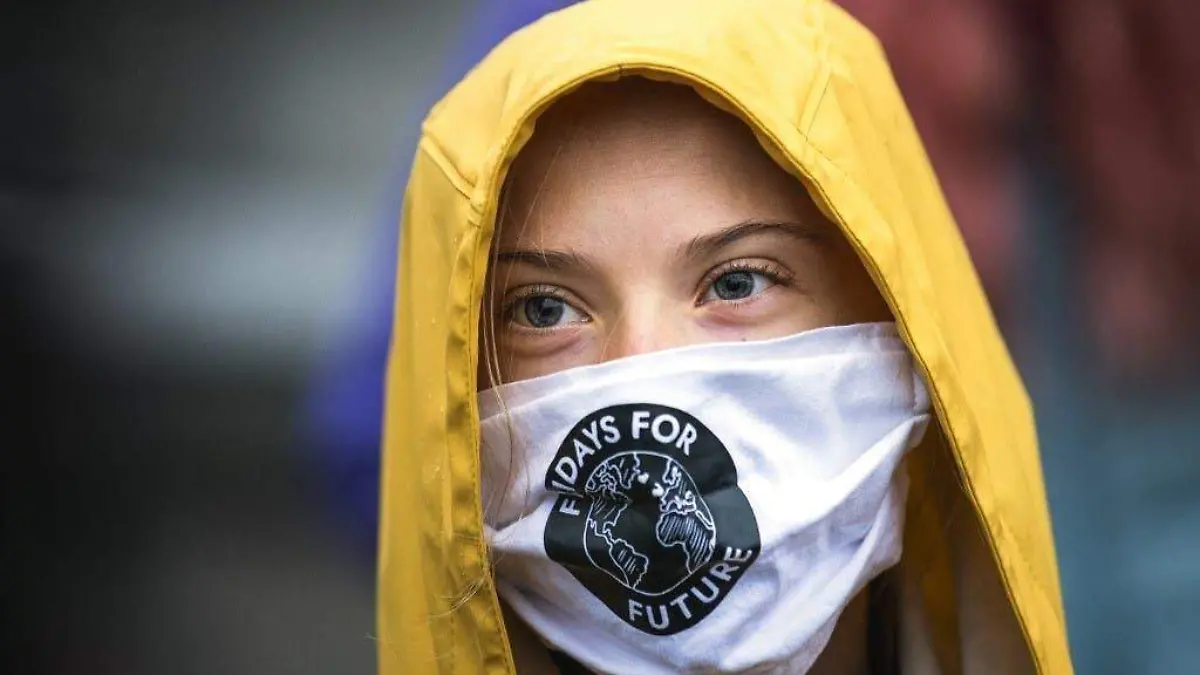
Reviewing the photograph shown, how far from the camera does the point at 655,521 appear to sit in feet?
3.77

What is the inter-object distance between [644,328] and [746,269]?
0.13 m

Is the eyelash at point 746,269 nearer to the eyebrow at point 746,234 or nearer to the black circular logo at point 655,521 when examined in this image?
the eyebrow at point 746,234

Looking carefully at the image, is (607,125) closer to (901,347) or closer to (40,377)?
(901,347)

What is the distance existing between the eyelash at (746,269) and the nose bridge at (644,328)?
4 cm

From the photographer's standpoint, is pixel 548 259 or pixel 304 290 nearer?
pixel 548 259

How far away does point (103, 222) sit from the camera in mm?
1974

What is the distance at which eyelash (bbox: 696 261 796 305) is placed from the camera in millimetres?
1246

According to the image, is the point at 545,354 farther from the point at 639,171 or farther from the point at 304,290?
the point at 304,290

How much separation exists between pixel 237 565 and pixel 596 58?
115cm

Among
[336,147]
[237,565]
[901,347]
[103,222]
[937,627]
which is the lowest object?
[937,627]

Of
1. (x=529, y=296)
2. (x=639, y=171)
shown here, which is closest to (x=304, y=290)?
(x=529, y=296)

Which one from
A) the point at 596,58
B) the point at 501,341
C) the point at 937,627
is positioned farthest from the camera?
the point at 937,627

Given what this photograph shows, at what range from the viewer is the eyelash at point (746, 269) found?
1.25 meters

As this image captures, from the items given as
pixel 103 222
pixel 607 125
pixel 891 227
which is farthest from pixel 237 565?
pixel 891 227
